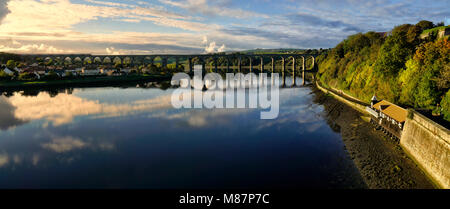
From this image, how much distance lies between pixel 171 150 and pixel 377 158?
57.1 ft

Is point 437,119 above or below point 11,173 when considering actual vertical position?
above

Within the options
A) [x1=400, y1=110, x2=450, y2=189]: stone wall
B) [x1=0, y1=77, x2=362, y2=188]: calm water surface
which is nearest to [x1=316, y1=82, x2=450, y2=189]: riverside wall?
[x1=400, y1=110, x2=450, y2=189]: stone wall

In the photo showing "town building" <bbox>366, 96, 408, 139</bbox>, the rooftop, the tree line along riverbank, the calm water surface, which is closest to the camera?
the calm water surface

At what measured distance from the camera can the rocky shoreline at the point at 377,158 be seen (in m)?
15.4

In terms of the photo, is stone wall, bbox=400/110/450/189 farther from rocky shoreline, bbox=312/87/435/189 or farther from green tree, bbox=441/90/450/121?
green tree, bbox=441/90/450/121

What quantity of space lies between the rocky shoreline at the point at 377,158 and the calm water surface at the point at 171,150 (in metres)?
0.95

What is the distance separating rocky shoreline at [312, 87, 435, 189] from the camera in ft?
50.7

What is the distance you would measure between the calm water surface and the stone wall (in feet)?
15.0

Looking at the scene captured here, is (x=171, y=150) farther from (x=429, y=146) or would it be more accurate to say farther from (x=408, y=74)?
(x=408, y=74)

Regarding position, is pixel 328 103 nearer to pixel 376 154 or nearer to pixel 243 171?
pixel 376 154

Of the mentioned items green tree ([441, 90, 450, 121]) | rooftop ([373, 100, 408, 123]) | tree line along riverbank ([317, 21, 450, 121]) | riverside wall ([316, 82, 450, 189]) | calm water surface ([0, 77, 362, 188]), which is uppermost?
tree line along riverbank ([317, 21, 450, 121])
